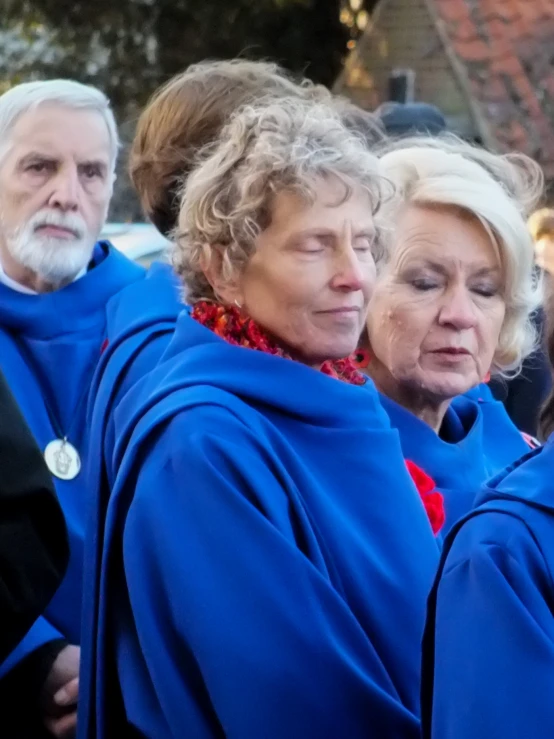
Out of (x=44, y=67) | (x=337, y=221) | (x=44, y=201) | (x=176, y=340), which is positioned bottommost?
(x=44, y=67)

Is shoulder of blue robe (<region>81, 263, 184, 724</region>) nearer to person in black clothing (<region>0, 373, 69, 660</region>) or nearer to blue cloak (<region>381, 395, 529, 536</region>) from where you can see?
person in black clothing (<region>0, 373, 69, 660</region>)

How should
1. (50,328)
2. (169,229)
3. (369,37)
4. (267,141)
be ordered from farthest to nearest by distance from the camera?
(369,37)
(50,328)
(169,229)
(267,141)

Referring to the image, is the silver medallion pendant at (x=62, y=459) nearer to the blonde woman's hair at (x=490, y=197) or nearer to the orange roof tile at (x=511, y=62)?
the blonde woman's hair at (x=490, y=197)

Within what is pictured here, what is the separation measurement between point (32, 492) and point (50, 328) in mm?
837

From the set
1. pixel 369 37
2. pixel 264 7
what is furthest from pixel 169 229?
pixel 264 7

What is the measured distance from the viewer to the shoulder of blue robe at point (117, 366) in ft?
6.42

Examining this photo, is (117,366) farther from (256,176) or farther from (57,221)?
(57,221)

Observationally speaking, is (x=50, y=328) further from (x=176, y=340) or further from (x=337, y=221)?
(x=337, y=221)

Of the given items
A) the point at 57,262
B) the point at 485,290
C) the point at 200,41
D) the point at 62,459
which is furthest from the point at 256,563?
the point at 200,41

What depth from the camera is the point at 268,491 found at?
170 cm

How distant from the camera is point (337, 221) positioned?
6.11ft

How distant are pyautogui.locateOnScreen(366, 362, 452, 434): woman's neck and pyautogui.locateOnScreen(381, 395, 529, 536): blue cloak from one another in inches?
1.6

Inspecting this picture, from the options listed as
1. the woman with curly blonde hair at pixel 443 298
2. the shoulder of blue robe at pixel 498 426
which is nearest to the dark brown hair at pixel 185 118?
the woman with curly blonde hair at pixel 443 298

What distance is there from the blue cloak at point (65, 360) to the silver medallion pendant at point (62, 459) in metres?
0.01
